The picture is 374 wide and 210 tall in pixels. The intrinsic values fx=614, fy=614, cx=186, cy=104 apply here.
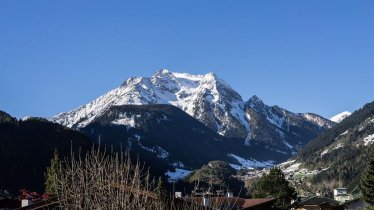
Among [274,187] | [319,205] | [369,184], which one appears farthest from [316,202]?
[274,187]

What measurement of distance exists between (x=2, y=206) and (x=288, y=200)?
174 ft

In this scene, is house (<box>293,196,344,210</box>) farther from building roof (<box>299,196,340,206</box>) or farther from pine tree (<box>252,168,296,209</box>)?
pine tree (<box>252,168,296,209</box>)

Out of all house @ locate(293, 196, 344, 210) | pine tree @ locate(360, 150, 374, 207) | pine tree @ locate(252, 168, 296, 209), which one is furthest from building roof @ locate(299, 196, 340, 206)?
pine tree @ locate(252, 168, 296, 209)

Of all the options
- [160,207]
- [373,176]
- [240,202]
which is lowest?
[160,207]

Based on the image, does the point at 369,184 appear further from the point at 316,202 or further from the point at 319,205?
the point at 316,202

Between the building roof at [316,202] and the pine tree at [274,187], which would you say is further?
the building roof at [316,202]

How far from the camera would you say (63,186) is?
57.0 feet

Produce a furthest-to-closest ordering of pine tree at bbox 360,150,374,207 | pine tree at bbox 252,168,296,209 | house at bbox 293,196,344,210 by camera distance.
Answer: house at bbox 293,196,344,210, pine tree at bbox 360,150,374,207, pine tree at bbox 252,168,296,209

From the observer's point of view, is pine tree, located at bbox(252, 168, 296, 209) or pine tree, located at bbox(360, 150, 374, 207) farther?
pine tree, located at bbox(360, 150, 374, 207)

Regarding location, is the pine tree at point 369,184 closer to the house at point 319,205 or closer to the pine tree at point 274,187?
the pine tree at point 274,187

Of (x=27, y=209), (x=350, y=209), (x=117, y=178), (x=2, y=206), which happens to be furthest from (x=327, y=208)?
(x=117, y=178)

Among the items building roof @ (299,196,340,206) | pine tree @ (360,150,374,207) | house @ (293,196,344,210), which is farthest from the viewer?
building roof @ (299,196,340,206)

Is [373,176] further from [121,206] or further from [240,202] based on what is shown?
[121,206]

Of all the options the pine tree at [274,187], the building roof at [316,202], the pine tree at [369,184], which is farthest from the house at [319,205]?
the pine tree at [274,187]
